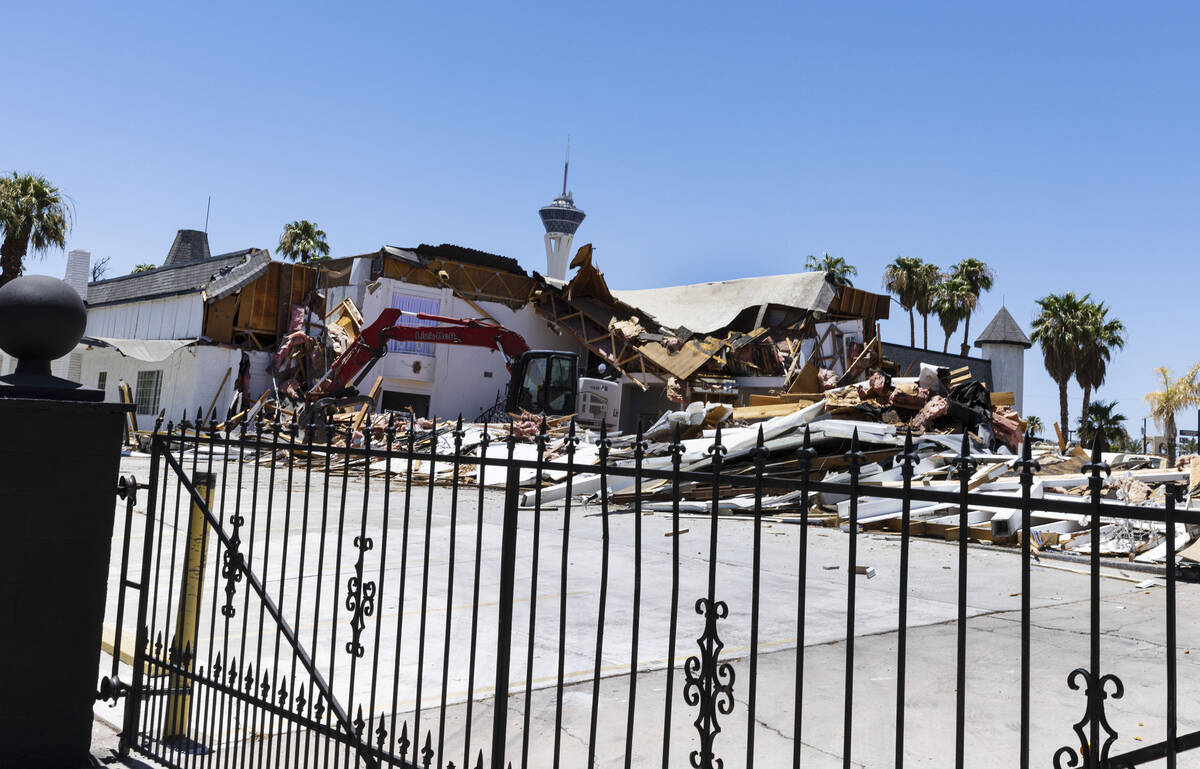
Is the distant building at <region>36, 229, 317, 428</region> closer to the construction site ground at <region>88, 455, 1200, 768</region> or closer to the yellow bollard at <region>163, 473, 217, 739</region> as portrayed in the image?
the construction site ground at <region>88, 455, 1200, 768</region>

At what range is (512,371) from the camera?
85.3 feet

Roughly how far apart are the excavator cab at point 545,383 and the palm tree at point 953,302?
33.4 meters

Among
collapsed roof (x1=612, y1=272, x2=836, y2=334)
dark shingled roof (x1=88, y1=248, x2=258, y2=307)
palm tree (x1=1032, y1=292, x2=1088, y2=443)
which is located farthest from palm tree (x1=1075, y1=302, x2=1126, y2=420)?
dark shingled roof (x1=88, y1=248, x2=258, y2=307)

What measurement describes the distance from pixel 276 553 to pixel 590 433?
12510 mm

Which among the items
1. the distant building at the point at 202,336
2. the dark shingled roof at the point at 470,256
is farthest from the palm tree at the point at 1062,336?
the distant building at the point at 202,336

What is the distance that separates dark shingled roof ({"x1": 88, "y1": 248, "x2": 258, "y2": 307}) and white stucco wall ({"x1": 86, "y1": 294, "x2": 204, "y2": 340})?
0.90 feet

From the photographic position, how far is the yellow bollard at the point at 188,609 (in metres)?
4.69

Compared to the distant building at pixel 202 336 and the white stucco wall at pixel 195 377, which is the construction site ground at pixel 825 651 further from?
the distant building at pixel 202 336

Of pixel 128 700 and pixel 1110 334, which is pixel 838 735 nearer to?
pixel 128 700

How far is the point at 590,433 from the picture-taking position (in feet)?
71.5

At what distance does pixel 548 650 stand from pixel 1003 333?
4133 cm

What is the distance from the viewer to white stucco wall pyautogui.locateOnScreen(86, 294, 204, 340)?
29.3 meters

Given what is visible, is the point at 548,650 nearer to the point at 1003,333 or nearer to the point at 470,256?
the point at 470,256

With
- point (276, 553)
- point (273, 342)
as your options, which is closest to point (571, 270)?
point (273, 342)
